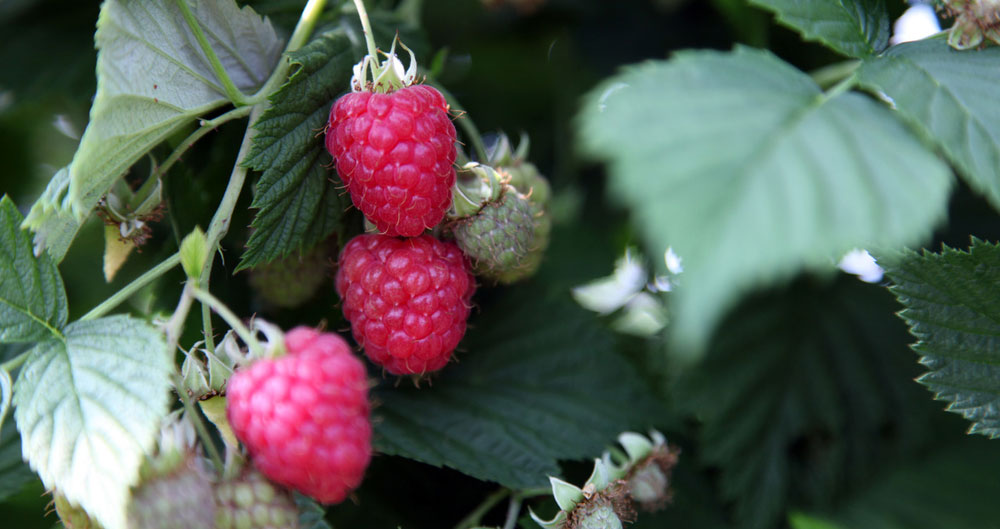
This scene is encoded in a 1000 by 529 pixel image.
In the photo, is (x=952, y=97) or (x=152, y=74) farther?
(x=152, y=74)

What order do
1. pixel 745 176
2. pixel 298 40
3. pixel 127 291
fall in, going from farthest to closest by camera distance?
pixel 298 40
pixel 127 291
pixel 745 176

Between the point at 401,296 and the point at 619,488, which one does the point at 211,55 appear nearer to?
the point at 401,296

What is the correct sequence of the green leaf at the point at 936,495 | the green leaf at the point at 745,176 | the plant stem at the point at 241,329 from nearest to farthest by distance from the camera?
the green leaf at the point at 745,176 < the plant stem at the point at 241,329 < the green leaf at the point at 936,495

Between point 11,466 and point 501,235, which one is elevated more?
point 501,235

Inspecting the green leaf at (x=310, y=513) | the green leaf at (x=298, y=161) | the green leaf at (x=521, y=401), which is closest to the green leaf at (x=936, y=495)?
the green leaf at (x=521, y=401)

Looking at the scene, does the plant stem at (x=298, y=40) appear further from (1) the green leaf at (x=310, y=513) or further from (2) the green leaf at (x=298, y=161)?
(1) the green leaf at (x=310, y=513)

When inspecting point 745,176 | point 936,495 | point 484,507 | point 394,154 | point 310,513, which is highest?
point 745,176

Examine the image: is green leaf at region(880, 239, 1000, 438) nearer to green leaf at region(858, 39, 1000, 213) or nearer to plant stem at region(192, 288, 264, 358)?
green leaf at region(858, 39, 1000, 213)

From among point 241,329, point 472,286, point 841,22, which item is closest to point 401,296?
point 472,286
